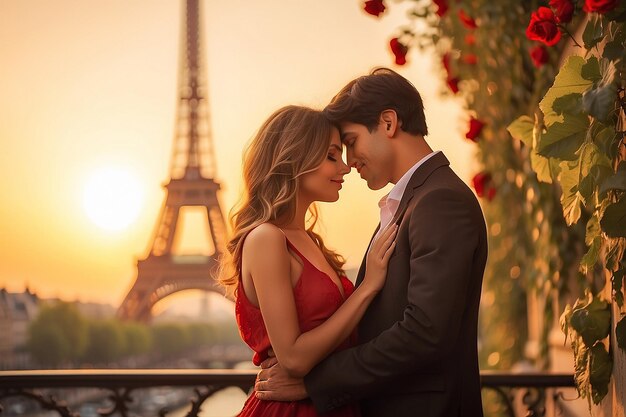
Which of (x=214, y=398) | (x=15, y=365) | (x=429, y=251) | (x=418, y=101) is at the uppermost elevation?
(x=418, y=101)

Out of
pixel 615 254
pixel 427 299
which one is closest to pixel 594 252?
pixel 615 254

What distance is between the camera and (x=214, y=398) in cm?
269

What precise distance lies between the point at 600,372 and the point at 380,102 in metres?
0.70

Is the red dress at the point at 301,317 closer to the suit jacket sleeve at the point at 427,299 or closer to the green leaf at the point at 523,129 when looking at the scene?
the suit jacket sleeve at the point at 427,299

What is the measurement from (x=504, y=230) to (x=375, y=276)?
123 inches

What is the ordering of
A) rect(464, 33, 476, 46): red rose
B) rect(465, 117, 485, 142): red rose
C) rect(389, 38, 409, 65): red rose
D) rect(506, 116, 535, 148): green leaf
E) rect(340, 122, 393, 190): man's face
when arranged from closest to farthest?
rect(340, 122, 393, 190): man's face, rect(506, 116, 535, 148): green leaf, rect(389, 38, 409, 65): red rose, rect(465, 117, 485, 142): red rose, rect(464, 33, 476, 46): red rose

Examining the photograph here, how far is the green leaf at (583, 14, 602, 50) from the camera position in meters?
1.62

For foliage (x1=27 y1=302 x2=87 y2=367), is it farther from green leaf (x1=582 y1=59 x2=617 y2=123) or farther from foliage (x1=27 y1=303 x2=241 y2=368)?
green leaf (x1=582 y1=59 x2=617 y2=123)

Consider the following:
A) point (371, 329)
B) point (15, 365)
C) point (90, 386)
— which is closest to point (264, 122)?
point (371, 329)

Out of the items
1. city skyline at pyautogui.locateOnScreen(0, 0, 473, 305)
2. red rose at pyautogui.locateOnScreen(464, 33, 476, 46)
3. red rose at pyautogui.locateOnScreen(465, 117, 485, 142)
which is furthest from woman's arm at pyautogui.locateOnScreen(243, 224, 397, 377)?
city skyline at pyautogui.locateOnScreen(0, 0, 473, 305)

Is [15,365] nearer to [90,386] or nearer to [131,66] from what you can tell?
[131,66]

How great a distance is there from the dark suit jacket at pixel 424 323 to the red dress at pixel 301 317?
0.26ft

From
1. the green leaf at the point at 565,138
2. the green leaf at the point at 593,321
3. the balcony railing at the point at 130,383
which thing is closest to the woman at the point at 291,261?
the green leaf at the point at 565,138

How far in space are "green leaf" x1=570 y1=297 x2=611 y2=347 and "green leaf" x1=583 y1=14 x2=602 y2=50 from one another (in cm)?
53
